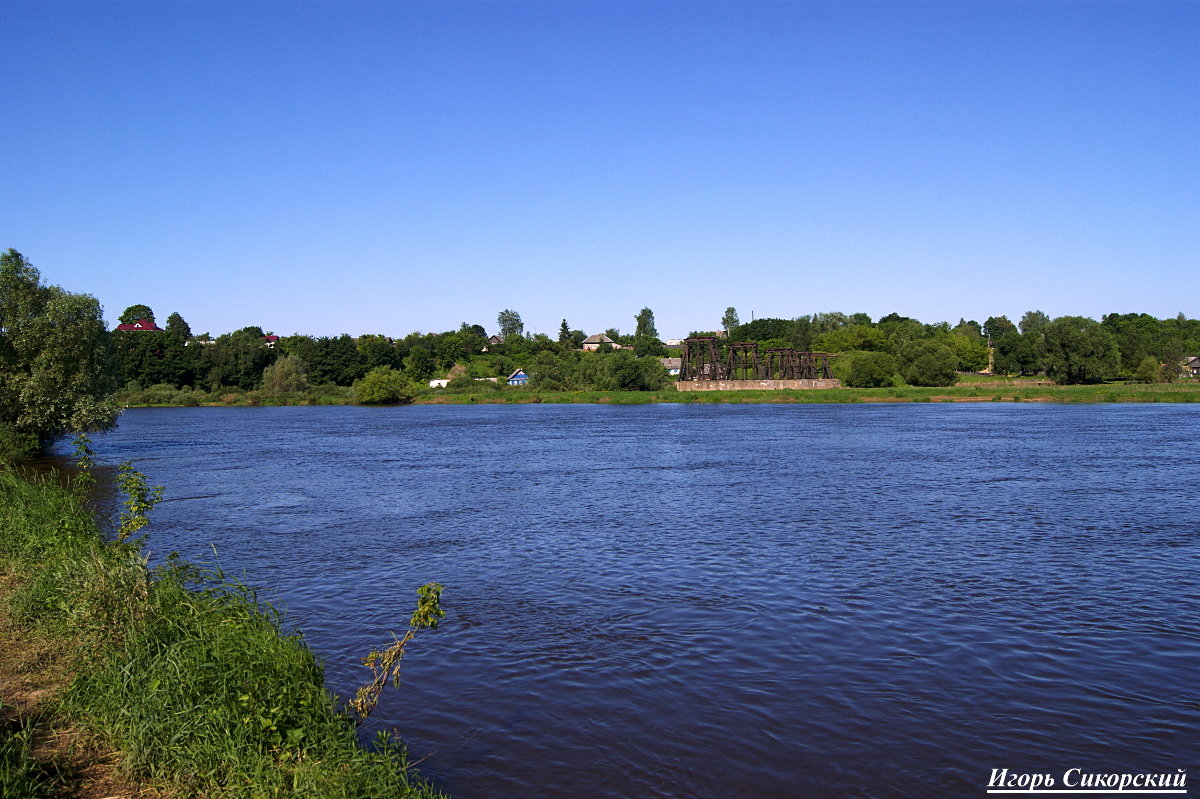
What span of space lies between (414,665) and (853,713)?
558 cm

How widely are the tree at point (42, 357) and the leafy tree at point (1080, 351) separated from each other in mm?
103959

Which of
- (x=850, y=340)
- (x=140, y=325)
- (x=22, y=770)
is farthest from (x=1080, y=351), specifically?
(x=140, y=325)

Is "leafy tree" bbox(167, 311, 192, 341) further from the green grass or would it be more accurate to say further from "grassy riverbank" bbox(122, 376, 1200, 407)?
the green grass

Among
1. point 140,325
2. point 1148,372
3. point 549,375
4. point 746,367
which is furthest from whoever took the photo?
point 140,325

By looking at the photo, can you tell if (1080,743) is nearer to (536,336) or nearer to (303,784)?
(303,784)

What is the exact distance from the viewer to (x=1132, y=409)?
7494cm

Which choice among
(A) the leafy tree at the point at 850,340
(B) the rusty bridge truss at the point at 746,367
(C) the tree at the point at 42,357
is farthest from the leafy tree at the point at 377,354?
(C) the tree at the point at 42,357

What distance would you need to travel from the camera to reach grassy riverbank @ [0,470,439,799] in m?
6.64

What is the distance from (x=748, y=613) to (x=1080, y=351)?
357 ft

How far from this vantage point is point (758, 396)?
10081 cm

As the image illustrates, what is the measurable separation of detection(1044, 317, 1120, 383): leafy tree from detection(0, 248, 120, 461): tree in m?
104

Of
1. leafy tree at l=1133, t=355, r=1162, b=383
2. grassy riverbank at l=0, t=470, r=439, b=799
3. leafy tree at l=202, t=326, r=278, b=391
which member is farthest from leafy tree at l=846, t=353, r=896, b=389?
grassy riverbank at l=0, t=470, r=439, b=799

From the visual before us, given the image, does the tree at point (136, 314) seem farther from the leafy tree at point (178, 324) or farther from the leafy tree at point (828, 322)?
the leafy tree at point (828, 322)

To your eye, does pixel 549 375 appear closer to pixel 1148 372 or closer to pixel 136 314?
pixel 1148 372
